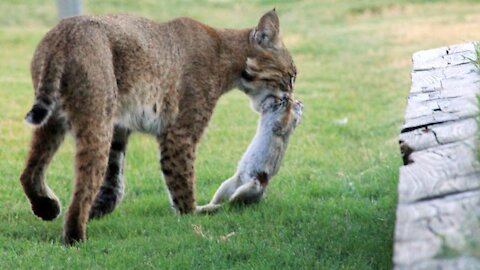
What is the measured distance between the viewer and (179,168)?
730 centimetres

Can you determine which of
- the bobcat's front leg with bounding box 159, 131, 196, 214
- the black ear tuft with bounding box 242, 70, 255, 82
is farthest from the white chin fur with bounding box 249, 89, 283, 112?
the bobcat's front leg with bounding box 159, 131, 196, 214

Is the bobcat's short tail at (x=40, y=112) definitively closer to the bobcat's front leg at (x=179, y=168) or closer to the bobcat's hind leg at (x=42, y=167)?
the bobcat's hind leg at (x=42, y=167)

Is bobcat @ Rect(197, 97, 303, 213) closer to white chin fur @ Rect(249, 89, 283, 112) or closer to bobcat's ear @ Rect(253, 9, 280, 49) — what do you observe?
white chin fur @ Rect(249, 89, 283, 112)

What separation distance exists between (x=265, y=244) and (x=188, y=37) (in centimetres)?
214

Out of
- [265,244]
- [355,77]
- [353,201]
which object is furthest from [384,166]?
[355,77]

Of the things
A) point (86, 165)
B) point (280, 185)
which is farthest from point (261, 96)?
point (86, 165)

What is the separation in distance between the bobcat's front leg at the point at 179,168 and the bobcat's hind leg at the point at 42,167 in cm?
86

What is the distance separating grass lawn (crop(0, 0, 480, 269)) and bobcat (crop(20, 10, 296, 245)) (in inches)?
11.6

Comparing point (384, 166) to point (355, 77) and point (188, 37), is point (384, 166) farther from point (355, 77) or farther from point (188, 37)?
point (355, 77)

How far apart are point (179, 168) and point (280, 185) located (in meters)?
1.32

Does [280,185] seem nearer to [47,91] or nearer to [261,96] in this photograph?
[261,96]

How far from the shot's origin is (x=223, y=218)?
7031 mm

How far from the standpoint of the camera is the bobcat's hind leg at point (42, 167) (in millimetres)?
6625

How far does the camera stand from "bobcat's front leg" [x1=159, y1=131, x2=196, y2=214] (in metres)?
7.30
